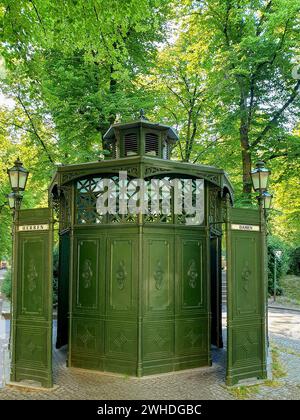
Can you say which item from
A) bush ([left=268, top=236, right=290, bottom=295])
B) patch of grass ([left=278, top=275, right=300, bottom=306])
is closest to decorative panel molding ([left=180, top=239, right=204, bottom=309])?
patch of grass ([left=278, top=275, right=300, bottom=306])

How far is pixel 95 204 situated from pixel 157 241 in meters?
1.52

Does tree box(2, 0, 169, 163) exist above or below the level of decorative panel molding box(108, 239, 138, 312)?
above

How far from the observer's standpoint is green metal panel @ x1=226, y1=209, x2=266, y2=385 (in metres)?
7.45

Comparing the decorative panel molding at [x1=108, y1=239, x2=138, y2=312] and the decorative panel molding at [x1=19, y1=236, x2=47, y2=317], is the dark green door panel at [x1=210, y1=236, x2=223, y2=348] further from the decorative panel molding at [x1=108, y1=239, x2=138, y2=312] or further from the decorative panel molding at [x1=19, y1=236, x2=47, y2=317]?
the decorative panel molding at [x1=19, y1=236, x2=47, y2=317]

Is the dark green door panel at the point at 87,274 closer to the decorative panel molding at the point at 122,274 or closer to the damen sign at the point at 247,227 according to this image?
the decorative panel molding at the point at 122,274

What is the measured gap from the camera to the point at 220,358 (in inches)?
368

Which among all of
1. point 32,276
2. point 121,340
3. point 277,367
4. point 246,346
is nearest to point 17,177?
point 32,276

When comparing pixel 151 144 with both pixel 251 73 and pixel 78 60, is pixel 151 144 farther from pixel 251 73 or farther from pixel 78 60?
pixel 251 73

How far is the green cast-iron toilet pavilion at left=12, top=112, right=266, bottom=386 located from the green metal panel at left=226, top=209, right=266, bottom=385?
2cm

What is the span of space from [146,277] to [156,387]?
1.98m

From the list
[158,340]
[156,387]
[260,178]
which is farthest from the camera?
[260,178]

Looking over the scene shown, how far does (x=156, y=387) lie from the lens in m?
7.20

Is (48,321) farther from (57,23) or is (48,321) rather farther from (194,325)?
(57,23)

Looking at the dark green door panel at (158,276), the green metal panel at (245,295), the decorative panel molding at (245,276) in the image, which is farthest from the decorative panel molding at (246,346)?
the dark green door panel at (158,276)
